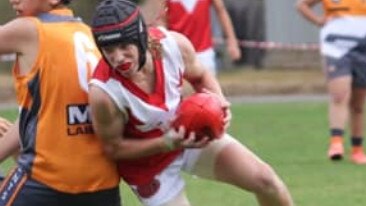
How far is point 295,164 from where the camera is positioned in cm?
1213

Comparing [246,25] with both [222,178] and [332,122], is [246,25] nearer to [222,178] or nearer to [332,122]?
[332,122]

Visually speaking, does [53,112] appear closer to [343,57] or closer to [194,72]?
[194,72]

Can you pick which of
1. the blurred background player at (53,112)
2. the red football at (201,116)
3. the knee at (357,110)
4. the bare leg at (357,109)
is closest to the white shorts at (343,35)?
the bare leg at (357,109)

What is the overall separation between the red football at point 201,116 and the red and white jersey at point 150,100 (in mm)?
102

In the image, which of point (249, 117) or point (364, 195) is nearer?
point (364, 195)

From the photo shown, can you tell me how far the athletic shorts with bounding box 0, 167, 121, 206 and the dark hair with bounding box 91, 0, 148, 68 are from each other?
2.25ft

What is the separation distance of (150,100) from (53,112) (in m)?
0.48

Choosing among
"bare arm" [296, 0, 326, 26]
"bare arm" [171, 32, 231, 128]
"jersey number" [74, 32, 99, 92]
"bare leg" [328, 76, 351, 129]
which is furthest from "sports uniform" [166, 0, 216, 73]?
"jersey number" [74, 32, 99, 92]

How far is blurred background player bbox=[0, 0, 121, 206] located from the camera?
250 inches

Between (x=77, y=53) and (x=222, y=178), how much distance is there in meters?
1.12

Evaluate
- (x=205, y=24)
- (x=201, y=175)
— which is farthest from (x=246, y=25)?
(x=201, y=175)

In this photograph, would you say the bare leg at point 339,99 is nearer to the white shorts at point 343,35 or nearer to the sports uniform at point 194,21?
the white shorts at point 343,35

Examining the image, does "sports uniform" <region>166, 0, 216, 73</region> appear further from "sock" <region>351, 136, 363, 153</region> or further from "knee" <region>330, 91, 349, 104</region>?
"sock" <region>351, 136, 363, 153</region>

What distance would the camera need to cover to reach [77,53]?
6461 millimetres
